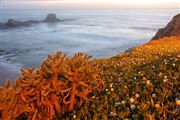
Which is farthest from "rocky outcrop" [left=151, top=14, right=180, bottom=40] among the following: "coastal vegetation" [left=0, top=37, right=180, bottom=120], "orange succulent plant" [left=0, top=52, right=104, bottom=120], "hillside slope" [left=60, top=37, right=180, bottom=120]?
"orange succulent plant" [left=0, top=52, right=104, bottom=120]

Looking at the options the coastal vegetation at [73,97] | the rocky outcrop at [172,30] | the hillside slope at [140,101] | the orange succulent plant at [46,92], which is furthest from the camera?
the rocky outcrop at [172,30]

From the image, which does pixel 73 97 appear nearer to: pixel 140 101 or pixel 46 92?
pixel 46 92

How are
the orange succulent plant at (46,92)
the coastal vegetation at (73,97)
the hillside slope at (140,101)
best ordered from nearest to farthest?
the hillside slope at (140,101) < the coastal vegetation at (73,97) < the orange succulent plant at (46,92)

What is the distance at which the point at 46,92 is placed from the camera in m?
5.81

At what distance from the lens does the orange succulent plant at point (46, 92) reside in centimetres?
570

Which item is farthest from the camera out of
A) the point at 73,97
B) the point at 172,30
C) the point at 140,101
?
the point at 172,30

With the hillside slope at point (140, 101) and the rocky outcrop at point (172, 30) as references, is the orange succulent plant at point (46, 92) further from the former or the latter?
the rocky outcrop at point (172, 30)

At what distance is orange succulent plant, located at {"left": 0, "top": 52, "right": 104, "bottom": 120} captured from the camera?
570 cm

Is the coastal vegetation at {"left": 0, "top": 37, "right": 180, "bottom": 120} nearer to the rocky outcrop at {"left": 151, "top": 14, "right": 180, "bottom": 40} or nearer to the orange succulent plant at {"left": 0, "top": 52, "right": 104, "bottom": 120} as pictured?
the orange succulent plant at {"left": 0, "top": 52, "right": 104, "bottom": 120}

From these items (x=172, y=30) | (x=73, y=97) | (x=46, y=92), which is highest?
(x=46, y=92)

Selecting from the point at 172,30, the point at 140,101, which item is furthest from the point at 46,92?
the point at 172,30

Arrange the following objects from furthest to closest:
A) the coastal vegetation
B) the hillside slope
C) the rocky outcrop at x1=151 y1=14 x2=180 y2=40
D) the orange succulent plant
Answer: the rocky outcrop at x1=151 y1=14 x2=180 y2=40 → the orange succulent plant → the coastal vegetation → the hillside slope

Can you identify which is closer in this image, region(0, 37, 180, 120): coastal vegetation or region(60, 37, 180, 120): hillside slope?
region(60, 37, 180, 120): hillside slope

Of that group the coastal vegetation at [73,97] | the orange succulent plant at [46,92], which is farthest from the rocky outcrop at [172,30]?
the orange succulent plant at [46,92]
